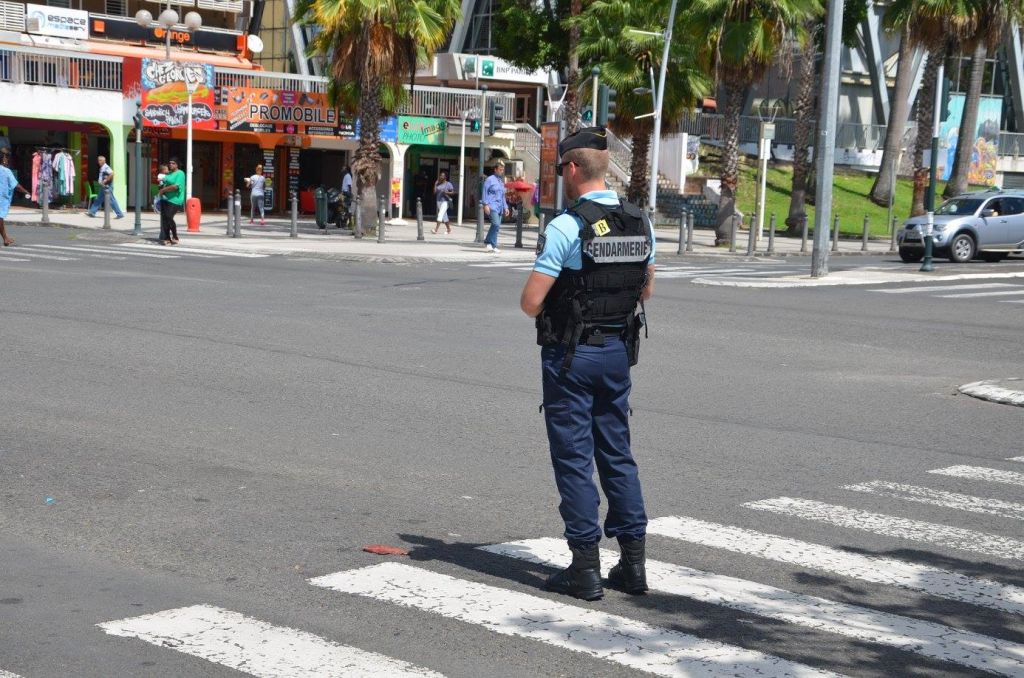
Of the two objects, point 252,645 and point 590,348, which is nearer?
point 252,645

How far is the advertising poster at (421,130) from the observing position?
148 ft

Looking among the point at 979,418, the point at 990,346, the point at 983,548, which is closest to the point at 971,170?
the point at 990,346

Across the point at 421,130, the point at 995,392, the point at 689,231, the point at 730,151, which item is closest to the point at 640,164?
the point at 730,151

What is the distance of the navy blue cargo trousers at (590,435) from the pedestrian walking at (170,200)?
2353 centimetres

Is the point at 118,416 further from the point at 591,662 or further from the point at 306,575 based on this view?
the point at 591,662

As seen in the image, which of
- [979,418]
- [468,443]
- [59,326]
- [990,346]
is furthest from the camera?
[990,346]

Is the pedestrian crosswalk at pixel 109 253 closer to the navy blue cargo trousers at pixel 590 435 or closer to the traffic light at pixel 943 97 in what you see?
the traffic light at pixel 943 97

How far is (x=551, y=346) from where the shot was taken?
5391 mm

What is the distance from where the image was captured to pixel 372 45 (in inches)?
1284

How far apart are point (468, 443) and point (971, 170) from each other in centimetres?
5671

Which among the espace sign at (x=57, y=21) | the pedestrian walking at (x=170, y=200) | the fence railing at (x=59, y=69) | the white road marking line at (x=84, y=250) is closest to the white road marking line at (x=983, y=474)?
the white road marking line at (x=84, y=250)

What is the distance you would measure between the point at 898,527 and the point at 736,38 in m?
29.0

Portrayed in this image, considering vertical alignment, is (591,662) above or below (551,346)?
below

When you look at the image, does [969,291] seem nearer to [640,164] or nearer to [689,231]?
[689,231]
